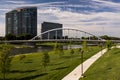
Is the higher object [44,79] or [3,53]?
[3,53]

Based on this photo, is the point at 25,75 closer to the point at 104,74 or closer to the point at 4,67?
the point at 4,67

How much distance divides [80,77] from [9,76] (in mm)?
11294

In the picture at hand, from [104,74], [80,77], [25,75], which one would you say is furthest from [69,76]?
[25,75]

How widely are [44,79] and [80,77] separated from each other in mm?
4620

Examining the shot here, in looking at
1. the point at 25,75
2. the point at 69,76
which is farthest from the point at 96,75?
the point at 25,75

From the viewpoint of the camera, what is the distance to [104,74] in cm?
3425

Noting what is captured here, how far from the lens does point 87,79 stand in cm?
3238

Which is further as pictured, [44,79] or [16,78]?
[16,78]

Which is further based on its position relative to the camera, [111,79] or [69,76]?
[69,76]

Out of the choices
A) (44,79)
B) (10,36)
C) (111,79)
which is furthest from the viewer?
(10,36)

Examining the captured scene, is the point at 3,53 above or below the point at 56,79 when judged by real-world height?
above

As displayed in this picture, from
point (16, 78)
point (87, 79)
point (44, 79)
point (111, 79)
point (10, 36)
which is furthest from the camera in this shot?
point (10, 36)

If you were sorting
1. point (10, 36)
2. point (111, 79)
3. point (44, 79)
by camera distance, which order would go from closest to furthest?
point (111, 79), point (44, 79), point (10, 36)

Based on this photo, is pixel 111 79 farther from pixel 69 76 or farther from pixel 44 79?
pixel 44 79
